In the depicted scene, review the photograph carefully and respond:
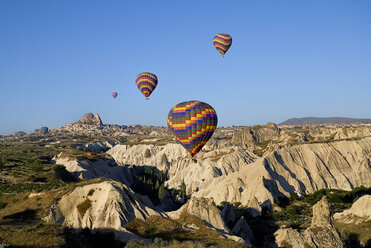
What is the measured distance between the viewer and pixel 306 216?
180ft

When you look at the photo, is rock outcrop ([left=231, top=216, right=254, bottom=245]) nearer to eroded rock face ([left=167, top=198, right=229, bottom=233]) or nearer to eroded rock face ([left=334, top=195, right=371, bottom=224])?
eroded rock face ([left=167, top=198, right=229, bottom=233])

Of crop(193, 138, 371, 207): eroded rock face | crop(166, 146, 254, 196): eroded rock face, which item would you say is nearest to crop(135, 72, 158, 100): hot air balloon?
crop(193, 138, 371, 207): eroded rock face

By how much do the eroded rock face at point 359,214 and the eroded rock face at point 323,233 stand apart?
10.3 m

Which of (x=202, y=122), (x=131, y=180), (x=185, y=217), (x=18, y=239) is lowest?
(x=131, y=180)

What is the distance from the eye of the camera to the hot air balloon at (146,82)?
77.9 meters

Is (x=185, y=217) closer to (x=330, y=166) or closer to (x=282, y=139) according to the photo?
(x=330, y=166)

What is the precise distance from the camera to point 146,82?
255ft

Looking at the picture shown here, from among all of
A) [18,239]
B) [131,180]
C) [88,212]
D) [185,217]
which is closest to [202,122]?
[185,217]

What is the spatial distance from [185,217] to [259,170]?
41139 millimetres

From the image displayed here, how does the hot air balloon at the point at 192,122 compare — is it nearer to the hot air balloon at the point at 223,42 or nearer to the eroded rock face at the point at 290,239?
the eroded rock face at the point at 290,239

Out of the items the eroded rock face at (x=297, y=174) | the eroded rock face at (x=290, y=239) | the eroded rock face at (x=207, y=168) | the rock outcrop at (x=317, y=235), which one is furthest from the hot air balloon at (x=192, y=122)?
the eroded rock face at (x=207, y=168)

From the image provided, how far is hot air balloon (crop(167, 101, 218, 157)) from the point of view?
2018 inches

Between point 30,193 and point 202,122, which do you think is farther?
point 202,122

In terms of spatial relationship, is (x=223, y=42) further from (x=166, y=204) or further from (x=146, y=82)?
(x=166, y=204)
